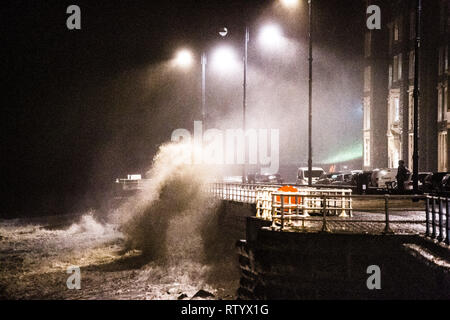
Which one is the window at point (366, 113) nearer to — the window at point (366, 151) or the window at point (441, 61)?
the window at point (366, 151)

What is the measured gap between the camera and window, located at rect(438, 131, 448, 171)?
41.0 m

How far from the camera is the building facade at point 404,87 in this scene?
42781 millimetres

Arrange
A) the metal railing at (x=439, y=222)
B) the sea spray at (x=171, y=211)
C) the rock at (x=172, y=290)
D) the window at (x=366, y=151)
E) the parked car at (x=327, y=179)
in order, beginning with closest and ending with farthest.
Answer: the metal railing at (x=439, y=222) < the rock at (x=172, y=290) < the sea spray at (x=171, y=211) < the parked car at (x=327, y=179) < the window at (x=366, y=151)

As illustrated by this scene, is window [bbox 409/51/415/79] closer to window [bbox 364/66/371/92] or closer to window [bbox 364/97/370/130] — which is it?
window [bbox 364/66/371/92]

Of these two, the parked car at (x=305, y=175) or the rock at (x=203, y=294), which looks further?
the parked car at (x=305, y=175)

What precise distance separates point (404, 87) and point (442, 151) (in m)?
8.10

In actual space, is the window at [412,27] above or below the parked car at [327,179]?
above

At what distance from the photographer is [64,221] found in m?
50.2

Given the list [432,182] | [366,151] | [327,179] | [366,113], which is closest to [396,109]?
[366,113]

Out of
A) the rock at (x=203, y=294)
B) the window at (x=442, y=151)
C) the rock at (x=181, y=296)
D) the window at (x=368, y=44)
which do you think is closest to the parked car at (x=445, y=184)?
the window at (x=442, y=151)

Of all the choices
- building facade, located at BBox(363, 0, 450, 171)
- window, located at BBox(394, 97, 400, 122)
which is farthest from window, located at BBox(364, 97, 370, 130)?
window, located at BBox(394, 97, 400, 122)

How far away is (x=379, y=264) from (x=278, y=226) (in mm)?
3328
